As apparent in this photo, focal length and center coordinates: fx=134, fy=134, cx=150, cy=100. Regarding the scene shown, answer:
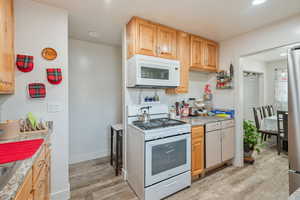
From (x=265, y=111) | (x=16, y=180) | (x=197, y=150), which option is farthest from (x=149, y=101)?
(x=265, y=111)

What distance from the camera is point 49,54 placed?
1658mm

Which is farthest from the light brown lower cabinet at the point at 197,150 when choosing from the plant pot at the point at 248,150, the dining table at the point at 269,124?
the dining table at the point at 269,124

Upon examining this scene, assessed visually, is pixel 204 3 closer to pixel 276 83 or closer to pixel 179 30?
pixel 179 30

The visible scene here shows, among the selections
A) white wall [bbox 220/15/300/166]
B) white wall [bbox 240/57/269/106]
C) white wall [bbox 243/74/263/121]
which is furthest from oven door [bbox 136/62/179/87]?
white wall [bbox 243/74/263/121]

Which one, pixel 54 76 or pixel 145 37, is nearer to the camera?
pixel 54 76

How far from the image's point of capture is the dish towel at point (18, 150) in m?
0.83

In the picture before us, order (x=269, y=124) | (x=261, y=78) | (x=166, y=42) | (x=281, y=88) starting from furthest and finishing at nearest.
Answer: (x=261, y=78) → (x=281, y=88) → (x=269, y=124) → (x=166, y=42)

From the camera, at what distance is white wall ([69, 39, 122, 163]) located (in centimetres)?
270

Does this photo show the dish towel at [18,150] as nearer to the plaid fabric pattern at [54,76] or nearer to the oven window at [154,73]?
the plaid fabric pattern at [54,76]

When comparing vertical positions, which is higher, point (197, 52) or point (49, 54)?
point (197, 52)

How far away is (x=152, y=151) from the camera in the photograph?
5.43ft

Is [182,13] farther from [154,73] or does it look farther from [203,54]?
[203,54]

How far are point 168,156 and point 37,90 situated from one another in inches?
70.7

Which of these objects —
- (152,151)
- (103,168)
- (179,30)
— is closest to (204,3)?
(179,30)
